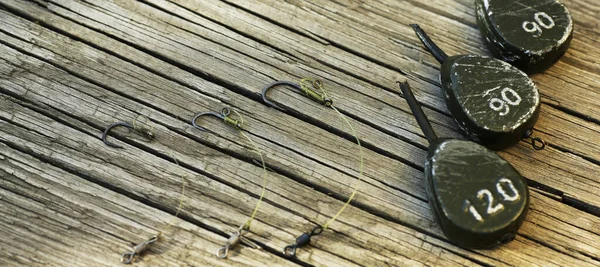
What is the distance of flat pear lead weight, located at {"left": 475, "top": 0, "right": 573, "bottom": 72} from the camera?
2375mm

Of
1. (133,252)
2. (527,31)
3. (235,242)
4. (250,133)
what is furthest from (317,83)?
(133,252)

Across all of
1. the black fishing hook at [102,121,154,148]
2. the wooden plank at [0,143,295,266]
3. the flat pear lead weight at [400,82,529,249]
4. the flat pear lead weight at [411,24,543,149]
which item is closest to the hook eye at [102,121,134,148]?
the black fishing hook at [102,121,154,148]

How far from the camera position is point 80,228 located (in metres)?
2.04

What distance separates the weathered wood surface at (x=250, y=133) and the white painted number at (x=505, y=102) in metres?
0.22

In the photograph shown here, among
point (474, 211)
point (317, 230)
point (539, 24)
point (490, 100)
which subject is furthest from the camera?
point (539, 24)

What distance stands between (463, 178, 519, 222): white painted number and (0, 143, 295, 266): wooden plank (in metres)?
0.67

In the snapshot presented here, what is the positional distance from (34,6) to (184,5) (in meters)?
0.67

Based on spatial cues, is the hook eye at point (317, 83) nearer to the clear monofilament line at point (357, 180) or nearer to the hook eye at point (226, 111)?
the clear monofilament line at point (357, 180)

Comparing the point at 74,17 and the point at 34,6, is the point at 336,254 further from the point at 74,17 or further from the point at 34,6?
the point at 34,6

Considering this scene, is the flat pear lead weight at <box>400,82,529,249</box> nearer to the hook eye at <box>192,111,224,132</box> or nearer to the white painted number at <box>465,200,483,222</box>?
the white painted number at <box>465,200,483,222</box>

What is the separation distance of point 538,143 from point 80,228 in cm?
184

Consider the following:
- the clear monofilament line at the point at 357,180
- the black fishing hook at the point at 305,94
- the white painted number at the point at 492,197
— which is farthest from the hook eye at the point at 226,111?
the white painted number at the point at 492,197

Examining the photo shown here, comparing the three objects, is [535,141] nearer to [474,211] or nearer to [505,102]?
[505,102]

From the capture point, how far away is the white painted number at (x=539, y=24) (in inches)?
94.3
